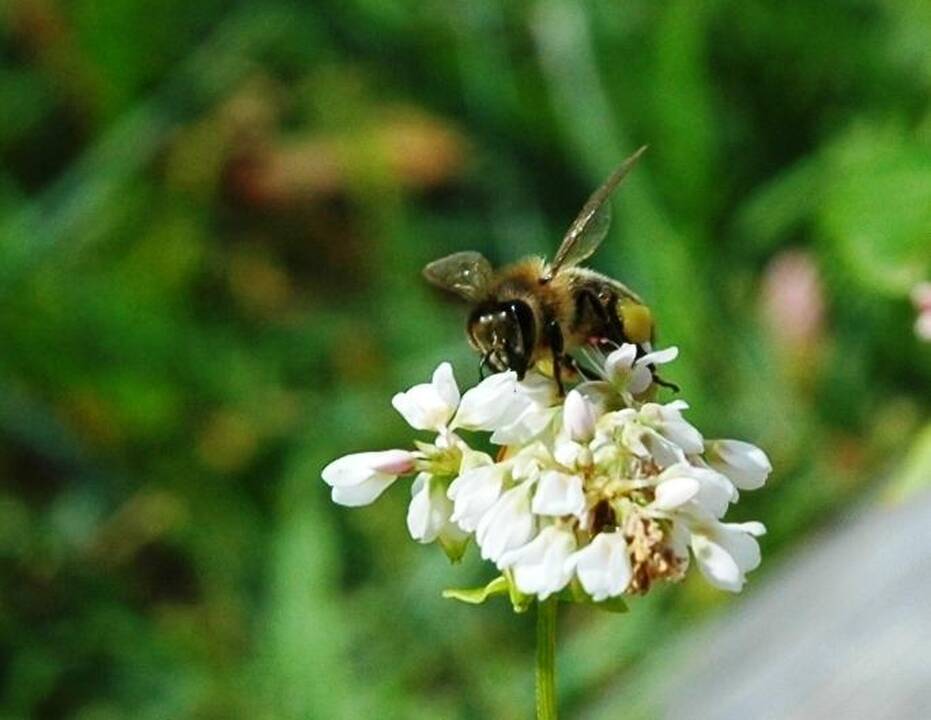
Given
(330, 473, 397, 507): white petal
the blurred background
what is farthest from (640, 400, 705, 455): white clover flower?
the blurred background

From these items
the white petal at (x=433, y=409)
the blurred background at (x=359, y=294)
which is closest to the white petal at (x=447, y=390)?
the white petal at (x=433, y=409)

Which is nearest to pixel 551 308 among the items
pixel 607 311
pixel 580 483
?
pixel 607 311

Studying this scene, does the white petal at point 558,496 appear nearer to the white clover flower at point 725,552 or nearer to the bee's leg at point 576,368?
the white clover flower at point 725,552

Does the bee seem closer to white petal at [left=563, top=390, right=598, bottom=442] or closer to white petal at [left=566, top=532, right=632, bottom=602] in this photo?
white petal at [left=563, top=390, right=598, bottom=442]

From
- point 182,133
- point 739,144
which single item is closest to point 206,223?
point 182,133

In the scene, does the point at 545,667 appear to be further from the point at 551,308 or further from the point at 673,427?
the point at 551,308

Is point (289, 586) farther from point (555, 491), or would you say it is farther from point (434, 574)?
point (555, 491)
